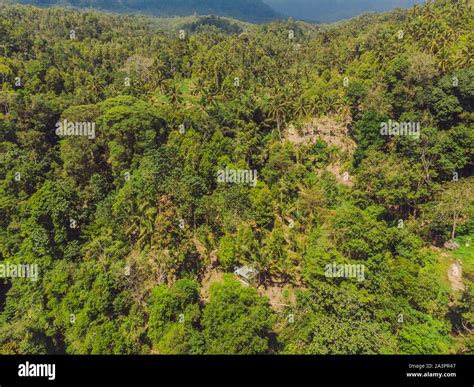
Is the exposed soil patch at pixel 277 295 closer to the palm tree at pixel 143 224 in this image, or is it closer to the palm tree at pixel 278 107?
the palm tree at pixel 143 224

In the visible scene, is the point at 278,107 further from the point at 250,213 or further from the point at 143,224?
the point at 143,224

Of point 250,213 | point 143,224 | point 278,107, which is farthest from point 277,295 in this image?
point 278,107

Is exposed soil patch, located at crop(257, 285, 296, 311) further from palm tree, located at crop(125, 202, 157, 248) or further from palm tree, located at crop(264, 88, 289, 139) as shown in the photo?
palm tree, located at crop(264, 88, 289, 139)

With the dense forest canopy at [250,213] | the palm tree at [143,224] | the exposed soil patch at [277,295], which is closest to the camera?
the dense forest canopy at [250,213]

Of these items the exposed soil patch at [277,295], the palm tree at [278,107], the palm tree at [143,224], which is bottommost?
the exposed soil patch at [277,295]

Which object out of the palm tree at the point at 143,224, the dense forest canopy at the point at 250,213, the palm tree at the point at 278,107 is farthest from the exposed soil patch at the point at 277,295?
the palm tree at the point at 278,107

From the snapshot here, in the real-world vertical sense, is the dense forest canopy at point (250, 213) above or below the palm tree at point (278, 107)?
below

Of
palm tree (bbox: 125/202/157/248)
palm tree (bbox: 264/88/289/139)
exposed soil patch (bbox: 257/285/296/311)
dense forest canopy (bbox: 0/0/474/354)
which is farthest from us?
palm tree (bbox: 264/88/289/139)

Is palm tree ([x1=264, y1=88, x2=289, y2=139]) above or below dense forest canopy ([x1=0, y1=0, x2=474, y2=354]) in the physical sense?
above

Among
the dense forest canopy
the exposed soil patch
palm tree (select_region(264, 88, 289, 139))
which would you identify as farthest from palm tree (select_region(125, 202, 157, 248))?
palm tree (select_region(264, 88, 289, 139))
